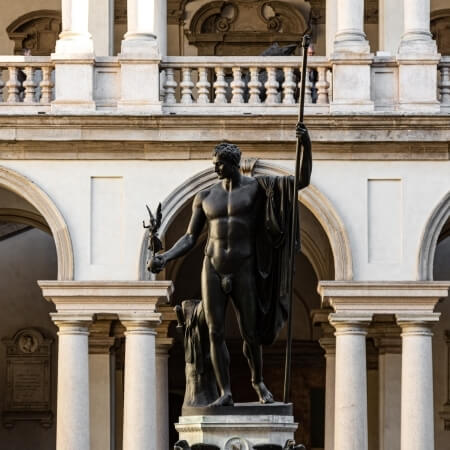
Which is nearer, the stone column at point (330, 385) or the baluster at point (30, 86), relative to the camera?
the baluster at point (30, 86)

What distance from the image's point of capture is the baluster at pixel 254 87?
Answer: 105 ft

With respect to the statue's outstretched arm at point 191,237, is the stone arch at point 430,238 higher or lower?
higher

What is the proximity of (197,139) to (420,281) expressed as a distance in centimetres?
380

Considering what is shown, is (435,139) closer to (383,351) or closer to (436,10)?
(383,351)

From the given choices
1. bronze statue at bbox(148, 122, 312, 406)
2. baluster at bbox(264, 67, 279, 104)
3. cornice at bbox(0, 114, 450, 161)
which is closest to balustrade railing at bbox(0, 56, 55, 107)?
cornice at bbox(0, 114, 450, 161)

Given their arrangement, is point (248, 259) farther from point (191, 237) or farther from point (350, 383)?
point (350, 383)

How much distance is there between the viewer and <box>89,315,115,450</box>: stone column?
33.8 metres

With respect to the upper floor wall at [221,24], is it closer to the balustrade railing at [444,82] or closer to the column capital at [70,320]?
the balustrade railing at [444,82]

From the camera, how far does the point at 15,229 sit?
3844cm

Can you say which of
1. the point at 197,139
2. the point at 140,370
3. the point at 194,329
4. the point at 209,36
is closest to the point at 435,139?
the point at 197,139

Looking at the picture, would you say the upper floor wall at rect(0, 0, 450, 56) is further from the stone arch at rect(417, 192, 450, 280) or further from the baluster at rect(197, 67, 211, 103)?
the stone arch at rect(417, 192, 450, 280)

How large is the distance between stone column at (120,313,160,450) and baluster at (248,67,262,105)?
3.57 m

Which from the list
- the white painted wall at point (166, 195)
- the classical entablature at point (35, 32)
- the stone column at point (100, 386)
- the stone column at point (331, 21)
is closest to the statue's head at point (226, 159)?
the white painted wall at point (166, 195)

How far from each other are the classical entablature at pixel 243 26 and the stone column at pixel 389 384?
23.4 feet
